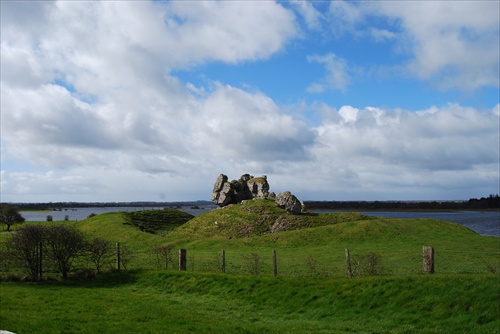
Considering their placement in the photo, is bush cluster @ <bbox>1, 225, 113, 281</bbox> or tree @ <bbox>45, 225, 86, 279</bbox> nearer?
bush cluster @ <bbox>1, 225, 113, 281</bbox>

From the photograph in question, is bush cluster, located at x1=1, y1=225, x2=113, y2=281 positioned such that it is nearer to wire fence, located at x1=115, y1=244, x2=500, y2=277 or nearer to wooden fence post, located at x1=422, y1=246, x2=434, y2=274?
wire fence, located at x1=115, y1=244, x2=500, y2=277

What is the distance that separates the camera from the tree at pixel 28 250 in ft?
95.2

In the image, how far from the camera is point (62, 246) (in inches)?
1179

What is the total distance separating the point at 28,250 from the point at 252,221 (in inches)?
1581

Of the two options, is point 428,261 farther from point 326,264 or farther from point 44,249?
point 44,249

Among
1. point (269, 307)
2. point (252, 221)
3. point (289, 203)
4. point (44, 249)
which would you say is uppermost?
point (289, 203)

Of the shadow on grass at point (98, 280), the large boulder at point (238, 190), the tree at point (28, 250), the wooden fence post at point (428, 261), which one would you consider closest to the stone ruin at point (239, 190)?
the large boulder at point (238, 190)

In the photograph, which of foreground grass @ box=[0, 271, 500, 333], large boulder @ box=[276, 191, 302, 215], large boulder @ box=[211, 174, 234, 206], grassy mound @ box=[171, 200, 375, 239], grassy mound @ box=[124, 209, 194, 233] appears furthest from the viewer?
grassy mound @ box=[124, 209, 194, 233]

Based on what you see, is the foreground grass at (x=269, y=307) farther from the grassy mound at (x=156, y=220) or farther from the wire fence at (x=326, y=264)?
the grassy mound at (x=156, y=220)

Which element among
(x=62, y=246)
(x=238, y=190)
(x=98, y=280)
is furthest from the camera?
(x=238, y=190)

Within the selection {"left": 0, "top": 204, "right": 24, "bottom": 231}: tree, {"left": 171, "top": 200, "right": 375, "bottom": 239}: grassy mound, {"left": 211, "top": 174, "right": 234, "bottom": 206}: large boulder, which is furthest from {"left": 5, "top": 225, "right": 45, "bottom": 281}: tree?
{"left": 0, "top": 204, "right": 24, "bottom": 231}: tree

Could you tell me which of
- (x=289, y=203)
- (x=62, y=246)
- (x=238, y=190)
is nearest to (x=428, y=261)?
(x=62, y=246)

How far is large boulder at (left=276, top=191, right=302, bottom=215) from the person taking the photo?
223 ft

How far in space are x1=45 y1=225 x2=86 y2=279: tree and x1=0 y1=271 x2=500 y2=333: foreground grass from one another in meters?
3.29
